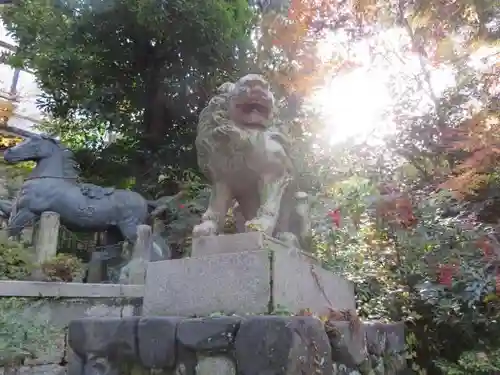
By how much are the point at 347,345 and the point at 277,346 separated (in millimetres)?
646

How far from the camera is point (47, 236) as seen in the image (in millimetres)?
5785

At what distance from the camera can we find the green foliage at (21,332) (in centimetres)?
391

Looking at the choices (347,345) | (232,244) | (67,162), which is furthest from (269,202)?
(67,162)

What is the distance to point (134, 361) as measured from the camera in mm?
2201

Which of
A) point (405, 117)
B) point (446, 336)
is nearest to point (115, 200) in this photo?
point (405, 117)

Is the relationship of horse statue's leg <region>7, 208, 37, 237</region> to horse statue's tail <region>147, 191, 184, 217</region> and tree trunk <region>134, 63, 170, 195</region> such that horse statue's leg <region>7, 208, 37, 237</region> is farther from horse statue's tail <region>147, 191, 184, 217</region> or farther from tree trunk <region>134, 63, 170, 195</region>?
tree trunk <region>134, 63, 170, 195</region>

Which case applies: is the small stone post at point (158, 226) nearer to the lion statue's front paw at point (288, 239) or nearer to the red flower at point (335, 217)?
the red flower at point (335, 217)

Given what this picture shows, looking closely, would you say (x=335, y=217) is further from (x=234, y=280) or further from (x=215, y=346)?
(x=215, y=346)

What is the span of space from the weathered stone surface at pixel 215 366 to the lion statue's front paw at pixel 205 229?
0.72 m

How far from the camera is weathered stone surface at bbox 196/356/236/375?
6.37 ft

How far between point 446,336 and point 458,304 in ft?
2.16

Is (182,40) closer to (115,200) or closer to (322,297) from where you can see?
(115,200)

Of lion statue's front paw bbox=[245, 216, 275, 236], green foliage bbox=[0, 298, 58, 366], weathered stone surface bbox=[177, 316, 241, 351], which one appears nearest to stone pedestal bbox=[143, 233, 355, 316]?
lion statue's front paw bbox=[245, 216, 275, 236]

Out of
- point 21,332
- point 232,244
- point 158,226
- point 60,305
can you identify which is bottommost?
point 21,332
